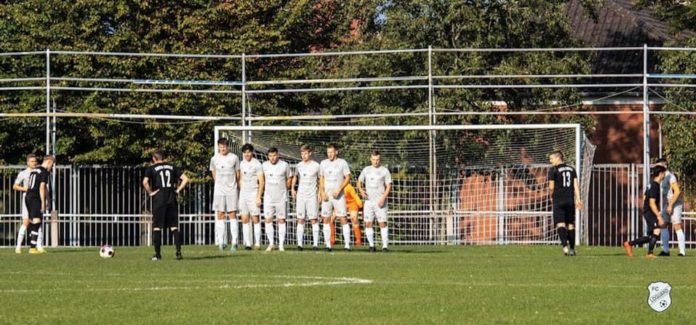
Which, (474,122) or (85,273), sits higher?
(474,122)

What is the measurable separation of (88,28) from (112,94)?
2.28 m

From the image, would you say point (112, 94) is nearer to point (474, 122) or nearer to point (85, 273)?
point (474, 122)

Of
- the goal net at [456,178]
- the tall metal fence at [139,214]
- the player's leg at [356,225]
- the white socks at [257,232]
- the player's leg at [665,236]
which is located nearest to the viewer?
the player's leg at [665,236]

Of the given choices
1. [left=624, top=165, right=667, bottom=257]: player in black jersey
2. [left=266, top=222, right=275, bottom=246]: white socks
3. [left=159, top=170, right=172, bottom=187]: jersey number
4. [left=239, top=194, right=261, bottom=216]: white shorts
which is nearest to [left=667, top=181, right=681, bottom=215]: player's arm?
[left=624, top=165, right=667, bottom=257]: player in black jersey

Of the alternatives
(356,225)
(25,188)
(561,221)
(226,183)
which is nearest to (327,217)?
(226,183)

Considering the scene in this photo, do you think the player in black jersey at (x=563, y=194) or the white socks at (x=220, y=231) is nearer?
the player in black jersey at (x=563, y=194)

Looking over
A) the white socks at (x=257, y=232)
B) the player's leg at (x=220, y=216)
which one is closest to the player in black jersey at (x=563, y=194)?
the white socks at (x=257, y=232)

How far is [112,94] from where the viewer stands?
40312mm

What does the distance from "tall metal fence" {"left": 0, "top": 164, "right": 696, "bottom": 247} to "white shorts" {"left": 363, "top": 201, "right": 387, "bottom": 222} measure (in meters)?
6.86

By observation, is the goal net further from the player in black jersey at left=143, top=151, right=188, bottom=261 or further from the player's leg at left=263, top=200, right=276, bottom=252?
the player in black jersey at left=143, top=151, right=188, bottom=261

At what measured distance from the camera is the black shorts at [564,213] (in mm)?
24922

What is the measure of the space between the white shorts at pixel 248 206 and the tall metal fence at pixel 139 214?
24.8ft

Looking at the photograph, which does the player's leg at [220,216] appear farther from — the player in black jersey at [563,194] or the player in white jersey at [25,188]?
the player in black jersey at [563,194]

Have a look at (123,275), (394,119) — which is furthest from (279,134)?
(123,275)
